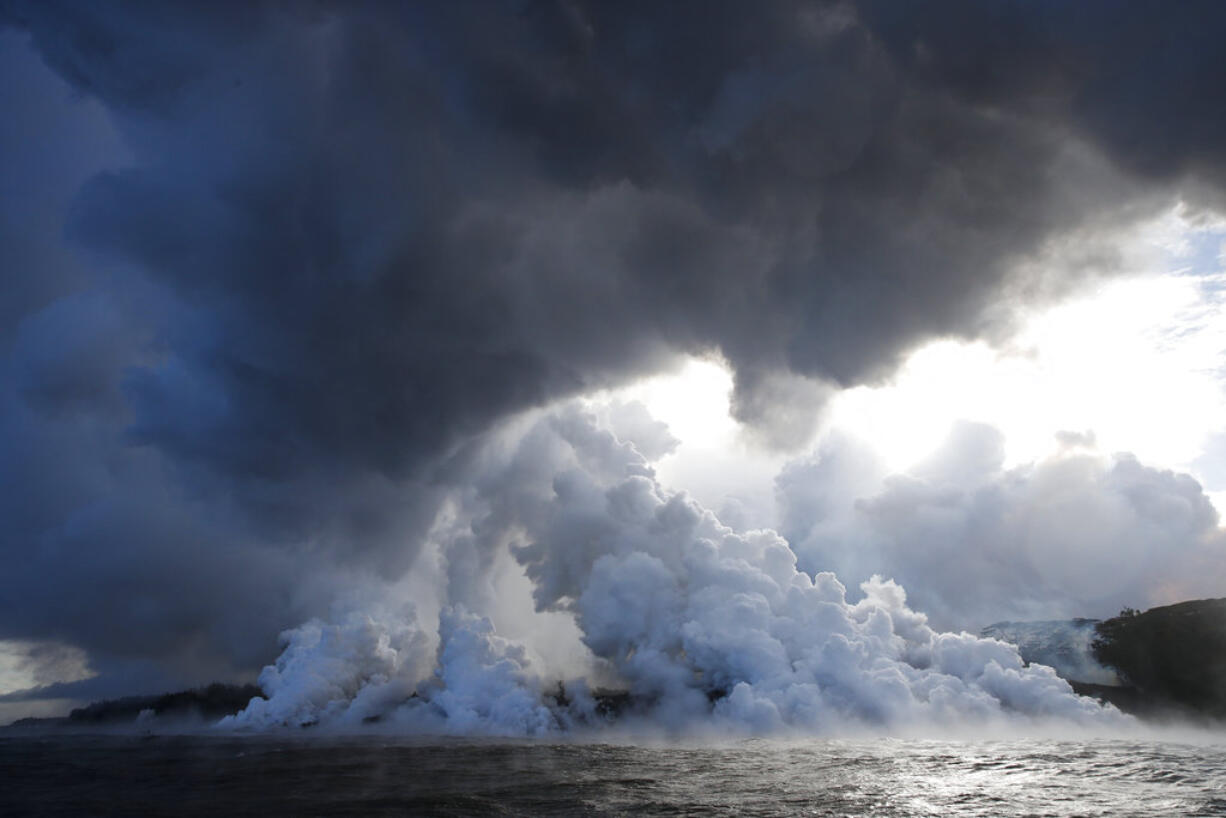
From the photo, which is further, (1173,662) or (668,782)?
(1173,662)

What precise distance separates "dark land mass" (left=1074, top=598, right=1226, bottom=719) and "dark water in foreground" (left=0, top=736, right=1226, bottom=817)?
77133 mm

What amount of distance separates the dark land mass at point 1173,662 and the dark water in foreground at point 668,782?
253 ft

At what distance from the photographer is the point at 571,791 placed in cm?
5503

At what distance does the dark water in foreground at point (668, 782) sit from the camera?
4584cm

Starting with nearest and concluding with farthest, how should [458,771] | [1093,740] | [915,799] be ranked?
[915,799], [458,771], [1093,740]

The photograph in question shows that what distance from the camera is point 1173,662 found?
521 ft

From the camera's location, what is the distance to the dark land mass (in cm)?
14875

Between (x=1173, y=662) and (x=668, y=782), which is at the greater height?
(x=1173, y=662)

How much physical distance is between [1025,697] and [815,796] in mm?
85531

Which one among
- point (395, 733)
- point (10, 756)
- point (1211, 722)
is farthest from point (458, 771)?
point (1211, 722)

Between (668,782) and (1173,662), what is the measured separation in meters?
162

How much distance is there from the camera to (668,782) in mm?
59594

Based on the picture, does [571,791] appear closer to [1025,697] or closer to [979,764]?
[979,764]

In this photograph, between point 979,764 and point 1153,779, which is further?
point 979,764
